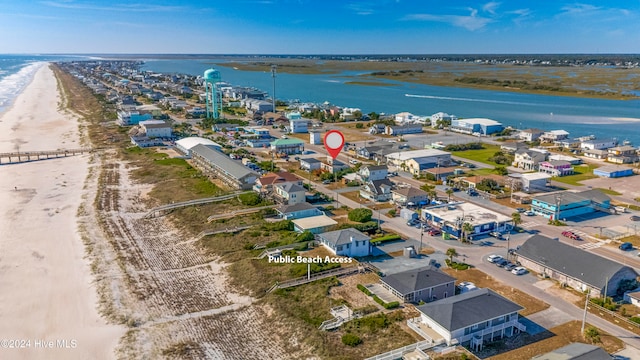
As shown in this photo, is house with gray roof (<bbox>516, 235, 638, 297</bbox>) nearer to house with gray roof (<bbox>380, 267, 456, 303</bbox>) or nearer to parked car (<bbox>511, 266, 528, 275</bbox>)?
parked car (<bbox>511, 266, 528, 275</bbox>)

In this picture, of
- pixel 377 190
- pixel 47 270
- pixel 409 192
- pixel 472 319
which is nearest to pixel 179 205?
pixel 47 270

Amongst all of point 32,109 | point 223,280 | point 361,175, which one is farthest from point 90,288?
point 32,109

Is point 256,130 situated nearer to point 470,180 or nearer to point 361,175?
point 361,175

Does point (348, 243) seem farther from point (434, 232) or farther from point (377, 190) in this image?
point (377, 190)

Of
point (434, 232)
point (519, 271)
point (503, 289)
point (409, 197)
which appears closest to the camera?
point (503, 289)

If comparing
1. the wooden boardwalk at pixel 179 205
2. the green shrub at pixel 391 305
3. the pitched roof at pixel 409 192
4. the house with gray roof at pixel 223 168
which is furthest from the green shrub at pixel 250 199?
the green shrub at pixel 391 305

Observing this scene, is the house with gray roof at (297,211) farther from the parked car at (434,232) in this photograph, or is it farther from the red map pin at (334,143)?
the red map pin at (334,143)
